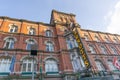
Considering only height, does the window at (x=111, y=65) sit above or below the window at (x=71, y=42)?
below

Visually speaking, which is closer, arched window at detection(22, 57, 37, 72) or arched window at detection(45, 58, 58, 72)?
arched window at detection(22, 57, 37, 72)

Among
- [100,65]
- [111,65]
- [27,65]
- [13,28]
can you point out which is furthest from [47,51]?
[111,65]

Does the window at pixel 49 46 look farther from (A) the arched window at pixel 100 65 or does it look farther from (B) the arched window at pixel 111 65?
(B) the arched window at pixel 111 65

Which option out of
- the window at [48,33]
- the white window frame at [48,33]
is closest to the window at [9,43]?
the white window frame at [48,33]

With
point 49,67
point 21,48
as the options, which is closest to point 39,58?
point 49,67

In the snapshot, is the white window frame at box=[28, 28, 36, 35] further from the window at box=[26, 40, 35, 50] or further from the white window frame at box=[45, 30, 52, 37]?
the white window frame at box=[45, 30, 52, 37]

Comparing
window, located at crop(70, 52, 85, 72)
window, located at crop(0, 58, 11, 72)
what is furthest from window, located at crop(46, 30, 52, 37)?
window, located at crop(0, 58, 11, 72)

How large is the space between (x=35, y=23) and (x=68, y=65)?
1133cm

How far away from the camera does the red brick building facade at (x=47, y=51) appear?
15.2m

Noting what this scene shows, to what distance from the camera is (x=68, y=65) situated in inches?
651

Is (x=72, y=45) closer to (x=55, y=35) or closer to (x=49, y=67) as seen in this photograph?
(x=55, y=35)

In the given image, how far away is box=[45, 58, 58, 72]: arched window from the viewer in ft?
53.3

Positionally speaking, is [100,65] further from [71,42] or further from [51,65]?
[51,65]

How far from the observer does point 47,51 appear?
17891 millimetres
